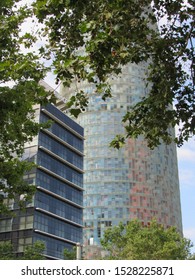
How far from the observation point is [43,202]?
61625 millimetres

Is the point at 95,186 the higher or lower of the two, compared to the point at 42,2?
higher

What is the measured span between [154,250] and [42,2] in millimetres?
37065

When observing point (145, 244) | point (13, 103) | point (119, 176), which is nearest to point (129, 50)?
point (13, 103)

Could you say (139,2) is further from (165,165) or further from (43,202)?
(165,165)

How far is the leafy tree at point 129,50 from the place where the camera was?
7802mm

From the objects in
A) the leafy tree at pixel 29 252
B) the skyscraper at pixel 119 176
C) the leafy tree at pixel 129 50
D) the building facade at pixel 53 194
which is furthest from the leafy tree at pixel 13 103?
the skyscraper at pixel 119 176

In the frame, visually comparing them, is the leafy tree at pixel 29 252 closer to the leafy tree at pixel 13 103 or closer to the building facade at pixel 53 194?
the building facade at pixel 53 194

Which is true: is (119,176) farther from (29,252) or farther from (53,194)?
(29,252)

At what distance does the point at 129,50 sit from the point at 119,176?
98.4 metres

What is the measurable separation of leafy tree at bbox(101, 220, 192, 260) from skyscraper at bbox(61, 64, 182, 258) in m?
55.1

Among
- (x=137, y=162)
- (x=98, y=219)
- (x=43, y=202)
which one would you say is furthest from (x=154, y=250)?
(x=137, y=162)

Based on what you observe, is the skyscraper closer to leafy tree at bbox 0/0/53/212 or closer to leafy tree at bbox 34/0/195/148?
leafy tree at bbox 0/0/53/212

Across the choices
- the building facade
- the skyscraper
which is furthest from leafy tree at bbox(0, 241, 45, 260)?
the skyscraper

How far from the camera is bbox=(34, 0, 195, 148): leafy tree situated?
7.80 metres
